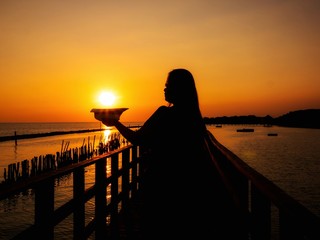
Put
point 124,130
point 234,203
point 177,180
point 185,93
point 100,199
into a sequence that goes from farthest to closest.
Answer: point 100,199 < point 234,203 < point 124,130 < point 185,93 < point 177,180

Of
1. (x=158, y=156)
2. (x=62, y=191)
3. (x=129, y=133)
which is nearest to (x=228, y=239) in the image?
(x=158, y=156)

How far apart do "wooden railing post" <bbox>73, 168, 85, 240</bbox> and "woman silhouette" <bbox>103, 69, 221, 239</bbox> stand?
1.08 meters

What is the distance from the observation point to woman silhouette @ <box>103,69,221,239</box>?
225cm

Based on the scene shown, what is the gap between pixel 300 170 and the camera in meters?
33.4

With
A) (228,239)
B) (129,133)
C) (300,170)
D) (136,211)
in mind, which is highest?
(129,133)

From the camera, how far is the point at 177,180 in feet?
7.41

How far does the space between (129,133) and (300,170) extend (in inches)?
1358

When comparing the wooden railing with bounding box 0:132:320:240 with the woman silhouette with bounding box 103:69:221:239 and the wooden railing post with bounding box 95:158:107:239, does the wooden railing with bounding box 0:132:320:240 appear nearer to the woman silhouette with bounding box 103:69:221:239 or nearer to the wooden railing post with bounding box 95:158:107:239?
the wooden railing post with bounding box 95:158:107:239

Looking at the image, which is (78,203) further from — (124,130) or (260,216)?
(260,216)

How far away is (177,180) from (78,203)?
4.35 feet

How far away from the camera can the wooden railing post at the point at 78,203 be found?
3192 millimetres

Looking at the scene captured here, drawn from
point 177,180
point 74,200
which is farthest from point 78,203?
point 177,180

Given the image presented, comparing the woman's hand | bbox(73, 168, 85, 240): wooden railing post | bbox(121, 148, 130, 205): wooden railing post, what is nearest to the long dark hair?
the woman's hand

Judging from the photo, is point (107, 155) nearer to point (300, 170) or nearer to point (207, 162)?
point (207, 162)
